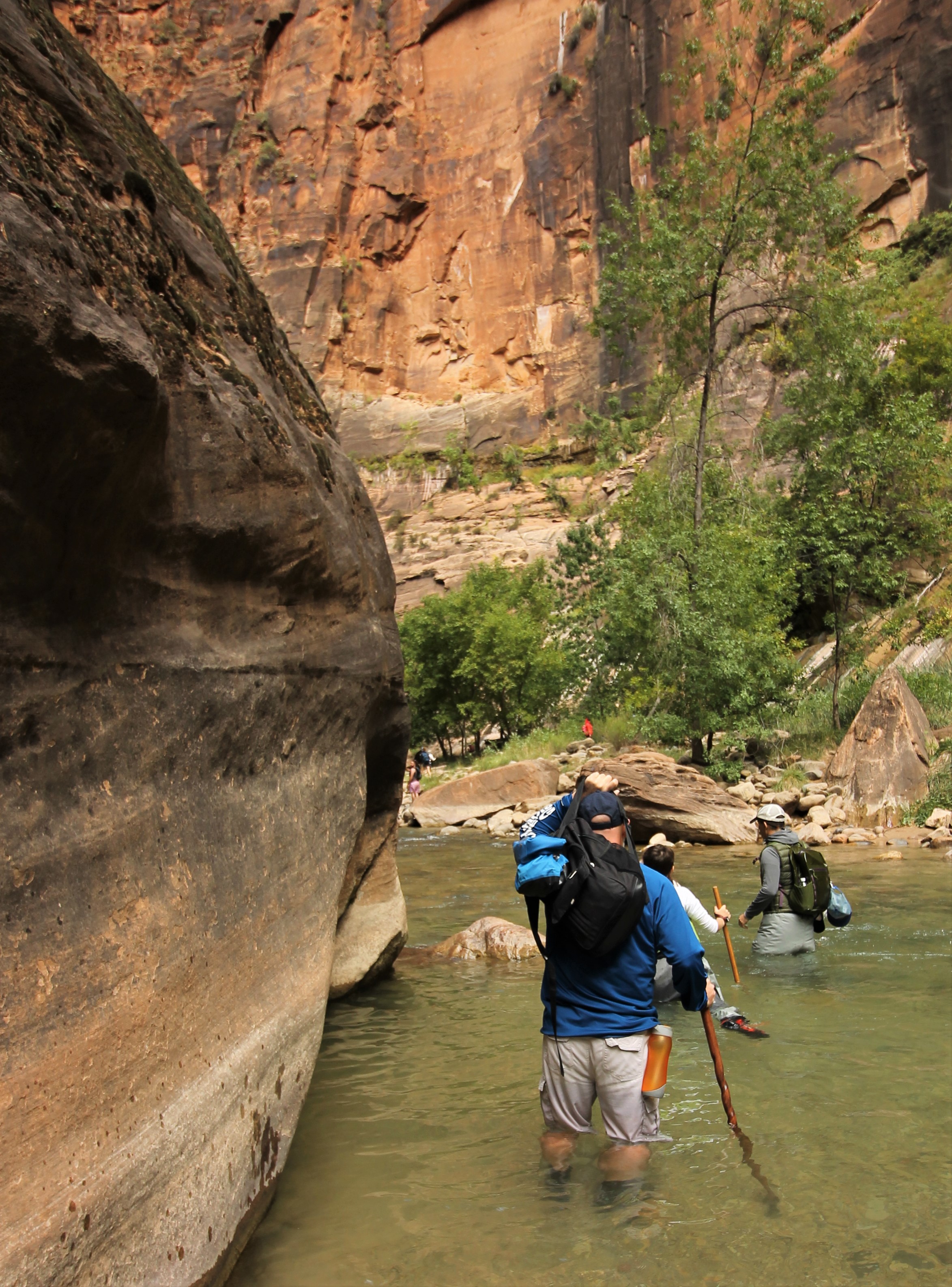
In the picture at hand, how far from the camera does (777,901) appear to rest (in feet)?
24.1

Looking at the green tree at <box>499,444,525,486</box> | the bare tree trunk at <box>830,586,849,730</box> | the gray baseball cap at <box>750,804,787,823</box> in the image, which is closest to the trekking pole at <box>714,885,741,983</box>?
the gray baseball cap at <box>750,804,787,823</box>

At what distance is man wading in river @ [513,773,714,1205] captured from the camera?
12.7 ft

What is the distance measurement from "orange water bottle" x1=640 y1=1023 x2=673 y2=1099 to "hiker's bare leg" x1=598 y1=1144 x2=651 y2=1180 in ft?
0.68

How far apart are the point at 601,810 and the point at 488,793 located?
15948 mm

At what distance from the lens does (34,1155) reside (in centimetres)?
256

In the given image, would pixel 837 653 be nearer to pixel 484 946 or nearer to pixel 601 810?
pixel 484 946

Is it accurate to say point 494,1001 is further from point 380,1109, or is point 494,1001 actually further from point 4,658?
point 4,658

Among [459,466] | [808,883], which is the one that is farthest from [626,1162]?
[459,466]

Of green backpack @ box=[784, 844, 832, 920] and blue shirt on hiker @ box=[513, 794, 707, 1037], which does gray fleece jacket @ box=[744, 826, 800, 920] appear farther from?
blue shirt on hiker @ box=[513, 794, 707, 1037]

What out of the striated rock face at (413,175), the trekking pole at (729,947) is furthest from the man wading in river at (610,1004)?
the striated rock face at (413,175)

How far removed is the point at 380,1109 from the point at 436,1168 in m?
0.81

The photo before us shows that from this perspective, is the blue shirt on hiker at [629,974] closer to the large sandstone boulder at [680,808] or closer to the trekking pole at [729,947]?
the trekking pole at [729,947]

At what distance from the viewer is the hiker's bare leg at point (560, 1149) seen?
13.3ft

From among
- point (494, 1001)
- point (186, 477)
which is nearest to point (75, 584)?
point (186, 477)
